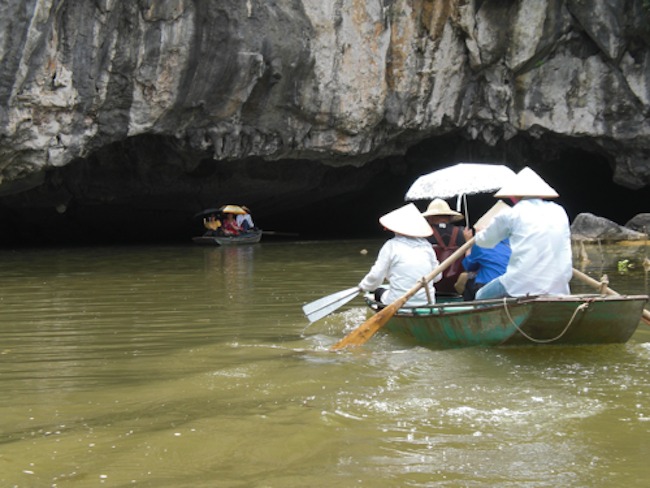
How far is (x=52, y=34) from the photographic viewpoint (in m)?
12.0

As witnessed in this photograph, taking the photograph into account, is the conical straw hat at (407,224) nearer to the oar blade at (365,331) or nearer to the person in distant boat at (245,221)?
the oar blade at (365,331)

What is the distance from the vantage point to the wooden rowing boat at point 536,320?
208 inches

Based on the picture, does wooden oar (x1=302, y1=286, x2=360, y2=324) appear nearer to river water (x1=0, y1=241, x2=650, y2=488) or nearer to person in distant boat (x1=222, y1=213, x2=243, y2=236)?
river water (x1=0, y1=241, x2=650, y2=488)

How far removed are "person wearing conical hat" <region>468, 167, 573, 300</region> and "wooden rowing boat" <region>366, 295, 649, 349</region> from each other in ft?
A: 0.86

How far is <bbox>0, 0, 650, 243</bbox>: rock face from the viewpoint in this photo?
12562 millimetres

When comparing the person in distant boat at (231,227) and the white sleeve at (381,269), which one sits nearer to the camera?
the white sleeve at (381,269)

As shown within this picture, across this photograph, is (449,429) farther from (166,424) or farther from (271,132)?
(271,132)

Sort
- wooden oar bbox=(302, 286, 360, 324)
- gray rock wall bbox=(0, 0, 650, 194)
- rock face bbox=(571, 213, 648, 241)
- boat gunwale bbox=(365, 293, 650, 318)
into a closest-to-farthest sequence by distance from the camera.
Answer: boat gunwale bbox=(365, 293, 650, 318)
wooden oar bbox=(302, 286, 360, 324)
gray rock wall bbox=(0, 0, 650, 194)
rock face bbox=(571, 213, 648, 241)

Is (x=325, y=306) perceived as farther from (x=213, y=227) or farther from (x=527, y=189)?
(x=213, y=227)

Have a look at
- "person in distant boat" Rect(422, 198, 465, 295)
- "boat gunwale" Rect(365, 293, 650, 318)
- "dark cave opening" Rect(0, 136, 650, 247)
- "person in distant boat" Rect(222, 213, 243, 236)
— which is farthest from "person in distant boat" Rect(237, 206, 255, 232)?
"boat gunwale" Rect(365, 293, 650, 318)

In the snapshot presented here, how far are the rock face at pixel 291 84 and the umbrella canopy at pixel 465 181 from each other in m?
6.21

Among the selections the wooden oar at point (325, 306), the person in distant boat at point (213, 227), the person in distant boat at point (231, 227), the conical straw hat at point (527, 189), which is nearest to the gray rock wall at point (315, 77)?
the person in distant boat at point (231, 227)

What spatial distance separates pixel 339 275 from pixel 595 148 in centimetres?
902

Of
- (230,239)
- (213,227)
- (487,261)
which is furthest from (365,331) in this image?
(213,227)
